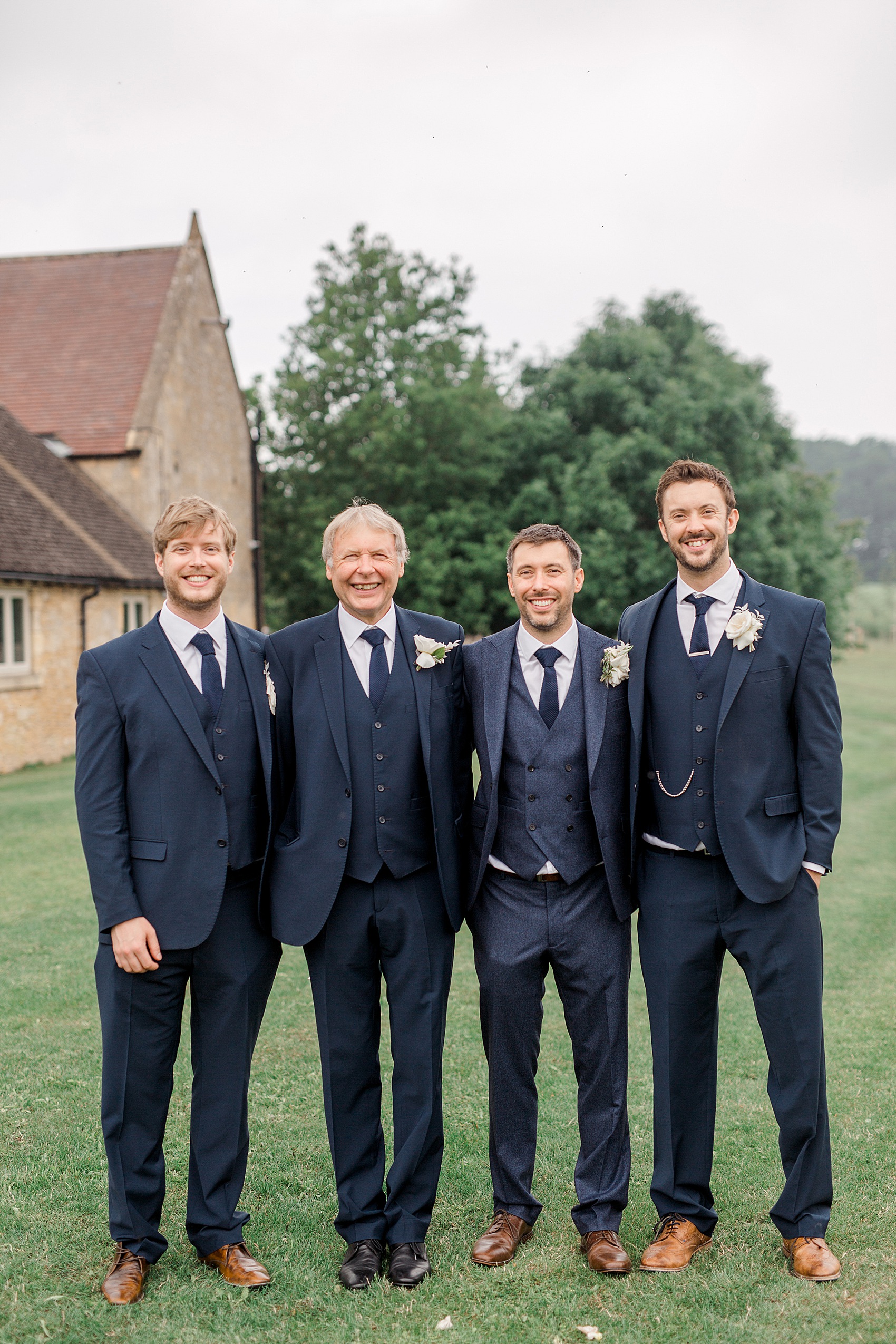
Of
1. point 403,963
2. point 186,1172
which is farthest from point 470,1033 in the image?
point 403,963

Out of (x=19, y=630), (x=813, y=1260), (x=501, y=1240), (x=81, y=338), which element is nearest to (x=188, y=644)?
(x=501, y=1240)

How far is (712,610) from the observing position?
12.8ft

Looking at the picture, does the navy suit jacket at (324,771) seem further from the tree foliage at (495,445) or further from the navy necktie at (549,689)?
the tree foliage at (495,445)

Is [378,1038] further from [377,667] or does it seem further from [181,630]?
[181,630]

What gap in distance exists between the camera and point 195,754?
3656 mm

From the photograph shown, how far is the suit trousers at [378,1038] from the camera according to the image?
378 centimetres

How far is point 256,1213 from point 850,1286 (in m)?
2.20

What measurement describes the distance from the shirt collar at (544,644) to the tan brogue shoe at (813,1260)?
2181 millimetres

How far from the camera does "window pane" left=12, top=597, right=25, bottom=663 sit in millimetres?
19438

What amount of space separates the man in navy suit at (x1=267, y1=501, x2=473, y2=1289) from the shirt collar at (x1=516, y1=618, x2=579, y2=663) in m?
0.31

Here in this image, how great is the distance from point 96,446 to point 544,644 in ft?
73.2

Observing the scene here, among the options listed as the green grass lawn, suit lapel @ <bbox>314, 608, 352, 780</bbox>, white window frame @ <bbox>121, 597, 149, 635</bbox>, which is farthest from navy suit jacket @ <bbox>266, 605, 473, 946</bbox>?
white window frame @ <bbox>121, 597, 149, 635</bbox>

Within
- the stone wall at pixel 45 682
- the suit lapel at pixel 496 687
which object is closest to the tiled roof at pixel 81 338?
the stone wall at pixel 45 682

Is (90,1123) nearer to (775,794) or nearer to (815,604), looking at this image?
(775,794)
